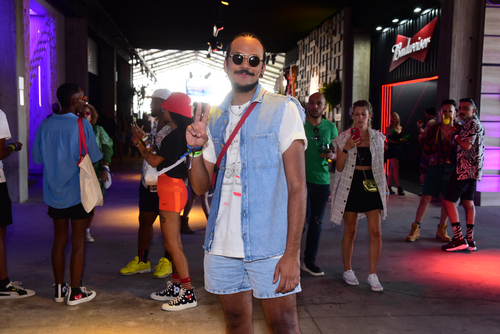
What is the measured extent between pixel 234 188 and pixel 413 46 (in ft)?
31.9

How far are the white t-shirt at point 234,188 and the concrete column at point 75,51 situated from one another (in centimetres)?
1210

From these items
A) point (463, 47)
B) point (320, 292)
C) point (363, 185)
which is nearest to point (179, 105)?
point (363, 185)

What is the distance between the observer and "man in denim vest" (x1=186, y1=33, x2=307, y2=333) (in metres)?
1.90

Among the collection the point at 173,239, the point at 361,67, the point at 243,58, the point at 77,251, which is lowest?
the point at 77,251

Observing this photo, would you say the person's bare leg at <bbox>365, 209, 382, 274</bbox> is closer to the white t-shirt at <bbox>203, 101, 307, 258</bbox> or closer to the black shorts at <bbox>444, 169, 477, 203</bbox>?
the black shorts at <bbox>444, 169, 477, 203</bbox>

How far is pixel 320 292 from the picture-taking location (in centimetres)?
388

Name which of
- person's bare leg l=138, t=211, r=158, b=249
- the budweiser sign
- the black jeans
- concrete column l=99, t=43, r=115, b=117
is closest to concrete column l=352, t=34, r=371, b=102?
the budweiser sign

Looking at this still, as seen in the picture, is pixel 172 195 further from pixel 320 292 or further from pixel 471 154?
pixel 471 154

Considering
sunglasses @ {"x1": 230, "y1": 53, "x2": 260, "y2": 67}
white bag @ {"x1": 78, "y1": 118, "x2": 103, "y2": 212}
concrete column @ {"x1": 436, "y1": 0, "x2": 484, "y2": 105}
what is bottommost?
white bag @ {"x1": 78, "y1": 118, "x2": 103, "y2": 212}

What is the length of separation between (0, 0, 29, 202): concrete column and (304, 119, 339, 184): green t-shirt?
5.68 meters

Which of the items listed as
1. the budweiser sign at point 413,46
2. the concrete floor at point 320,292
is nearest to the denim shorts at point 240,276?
the concrete floor at point 320,292

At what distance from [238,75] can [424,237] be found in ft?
15.5

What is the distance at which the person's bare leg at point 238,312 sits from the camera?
6.73ft

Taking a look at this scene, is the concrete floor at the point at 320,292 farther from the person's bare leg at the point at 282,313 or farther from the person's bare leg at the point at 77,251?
the person's bare leg at the point at 282,313
